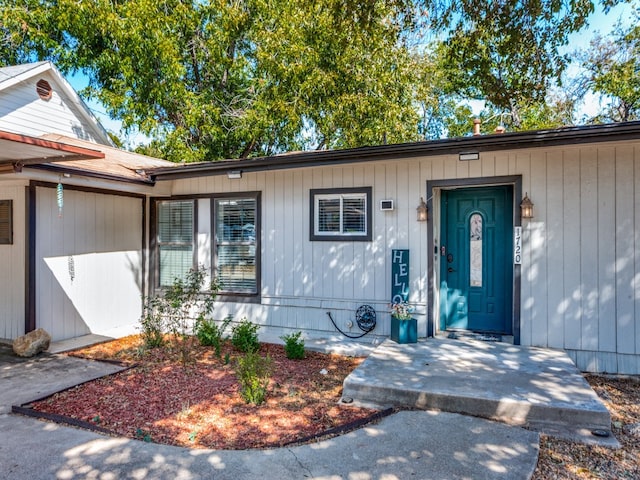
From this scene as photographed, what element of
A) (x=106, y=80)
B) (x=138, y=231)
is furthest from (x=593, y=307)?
(x=106, y=80)

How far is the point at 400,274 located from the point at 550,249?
5.68ft

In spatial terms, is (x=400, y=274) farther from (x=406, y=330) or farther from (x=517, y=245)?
(x=517, y=245)

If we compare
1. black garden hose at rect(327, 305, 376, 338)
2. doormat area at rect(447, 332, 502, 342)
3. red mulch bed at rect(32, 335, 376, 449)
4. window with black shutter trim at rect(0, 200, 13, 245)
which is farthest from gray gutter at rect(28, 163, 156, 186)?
doormat area at rect(447, 332, 502, 342)

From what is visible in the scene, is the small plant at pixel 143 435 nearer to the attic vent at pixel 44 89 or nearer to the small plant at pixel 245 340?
the small plant at pixel 245 340

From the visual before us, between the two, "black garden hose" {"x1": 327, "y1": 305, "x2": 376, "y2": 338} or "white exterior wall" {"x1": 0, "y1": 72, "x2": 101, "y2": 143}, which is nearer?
"black garden hose" {"x1": 327, "y1": 305, "x2": 376, "y2": 338}

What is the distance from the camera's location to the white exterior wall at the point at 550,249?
4.45 metres

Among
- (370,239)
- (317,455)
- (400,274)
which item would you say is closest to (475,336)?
(400,274)

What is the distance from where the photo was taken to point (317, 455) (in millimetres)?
2797

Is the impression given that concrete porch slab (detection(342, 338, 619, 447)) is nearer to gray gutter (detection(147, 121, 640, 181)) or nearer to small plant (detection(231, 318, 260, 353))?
small plant (detection(231, 318, 260, 353))

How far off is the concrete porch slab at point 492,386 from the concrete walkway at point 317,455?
16cm

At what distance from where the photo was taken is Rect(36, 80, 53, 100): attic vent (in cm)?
1012

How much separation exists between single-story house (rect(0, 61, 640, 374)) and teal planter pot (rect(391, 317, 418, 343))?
0.82 feet

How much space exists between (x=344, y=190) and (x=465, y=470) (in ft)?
12.6

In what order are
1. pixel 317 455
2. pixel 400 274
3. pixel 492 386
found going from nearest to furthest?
1. pixel 317 455
2. pixel 492 386
3. pixel 400 274
